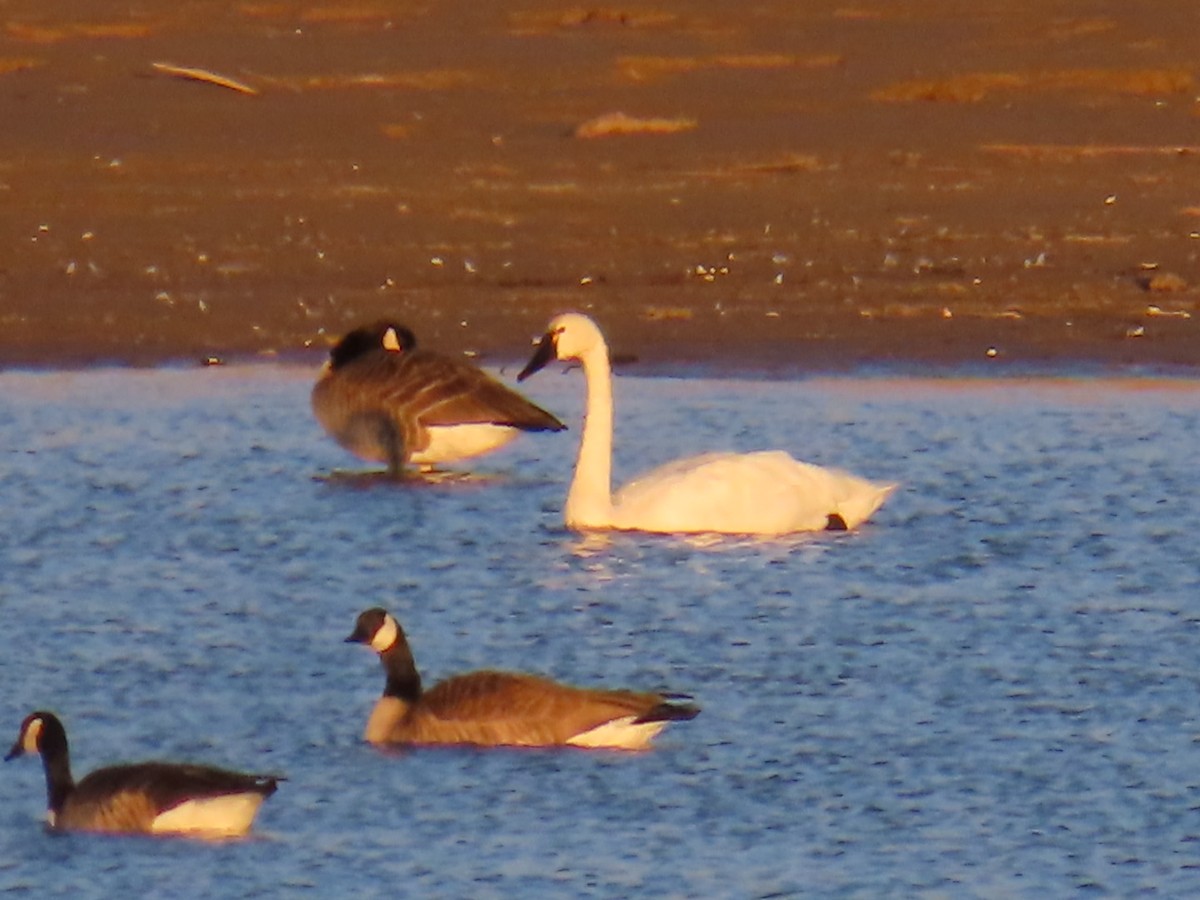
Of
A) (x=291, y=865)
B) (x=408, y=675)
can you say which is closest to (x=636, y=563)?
(x=408, y=675)

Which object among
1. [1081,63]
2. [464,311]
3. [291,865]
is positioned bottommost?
[291,865]

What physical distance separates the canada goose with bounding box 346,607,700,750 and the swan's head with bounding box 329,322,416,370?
4486mm

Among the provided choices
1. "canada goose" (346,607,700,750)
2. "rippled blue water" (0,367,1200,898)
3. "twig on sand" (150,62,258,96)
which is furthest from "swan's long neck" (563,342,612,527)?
"twig on sand" (150,62,258,96)

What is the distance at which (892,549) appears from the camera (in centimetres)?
949

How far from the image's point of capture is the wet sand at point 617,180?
13.7m

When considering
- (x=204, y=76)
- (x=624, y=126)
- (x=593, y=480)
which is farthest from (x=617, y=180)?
(x=593, y=480)

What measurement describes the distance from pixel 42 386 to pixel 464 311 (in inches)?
91.2

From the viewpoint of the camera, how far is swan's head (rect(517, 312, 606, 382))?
10.5 m

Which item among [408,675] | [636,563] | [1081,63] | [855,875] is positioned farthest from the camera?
[1081,63]

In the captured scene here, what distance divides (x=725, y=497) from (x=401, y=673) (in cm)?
243

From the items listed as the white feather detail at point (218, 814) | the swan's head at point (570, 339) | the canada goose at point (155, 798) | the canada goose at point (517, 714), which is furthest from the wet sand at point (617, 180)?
the white feather detail at point (218, 814)

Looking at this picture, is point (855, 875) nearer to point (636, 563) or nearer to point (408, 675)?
point (408, 675)

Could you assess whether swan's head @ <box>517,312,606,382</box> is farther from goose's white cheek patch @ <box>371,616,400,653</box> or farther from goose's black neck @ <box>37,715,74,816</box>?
goose's black neck @ <box>37,715,74,816</box>

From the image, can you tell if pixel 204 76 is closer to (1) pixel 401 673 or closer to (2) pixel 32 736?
(1) pixel 401 673
